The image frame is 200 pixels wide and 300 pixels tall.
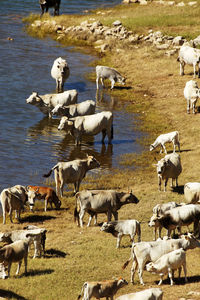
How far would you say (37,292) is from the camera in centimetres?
1363

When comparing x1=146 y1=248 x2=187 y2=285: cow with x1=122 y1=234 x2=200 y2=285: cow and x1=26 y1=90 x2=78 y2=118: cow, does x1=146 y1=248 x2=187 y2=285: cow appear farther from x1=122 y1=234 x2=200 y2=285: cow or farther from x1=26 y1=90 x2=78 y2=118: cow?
x1=26 y1=90 x2=78 y2=118: cow

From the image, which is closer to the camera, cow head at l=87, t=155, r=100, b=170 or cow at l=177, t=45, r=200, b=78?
cow head at l=87, t=155, r=100, b=170

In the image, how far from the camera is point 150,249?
46.7 feet

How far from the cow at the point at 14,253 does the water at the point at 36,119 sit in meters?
7.06

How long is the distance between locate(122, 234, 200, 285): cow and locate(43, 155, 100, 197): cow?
671cm

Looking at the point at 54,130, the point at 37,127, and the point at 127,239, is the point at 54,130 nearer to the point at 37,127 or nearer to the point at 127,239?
the point at 37,127

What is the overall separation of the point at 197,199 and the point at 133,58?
959 inches

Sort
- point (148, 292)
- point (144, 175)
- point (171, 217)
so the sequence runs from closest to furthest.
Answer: point (148, 292), point (171, 217), point (144, 175)

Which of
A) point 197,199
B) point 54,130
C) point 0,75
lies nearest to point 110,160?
point 54,130

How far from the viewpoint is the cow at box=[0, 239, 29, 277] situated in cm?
1437

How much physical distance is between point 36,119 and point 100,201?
13.4m

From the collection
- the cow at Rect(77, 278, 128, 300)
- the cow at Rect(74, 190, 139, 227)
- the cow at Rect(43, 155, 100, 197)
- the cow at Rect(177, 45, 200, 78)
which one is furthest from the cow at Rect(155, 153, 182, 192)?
the cow at Rect(177, 45, 200, 78)

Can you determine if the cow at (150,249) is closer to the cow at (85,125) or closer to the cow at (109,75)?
the cow at (85,125)

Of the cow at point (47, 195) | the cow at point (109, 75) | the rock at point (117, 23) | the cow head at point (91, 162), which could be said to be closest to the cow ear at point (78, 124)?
the cow head at point (91, 162)
